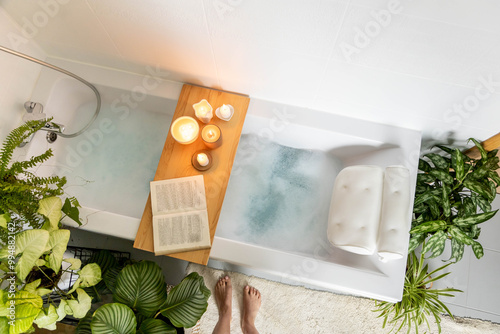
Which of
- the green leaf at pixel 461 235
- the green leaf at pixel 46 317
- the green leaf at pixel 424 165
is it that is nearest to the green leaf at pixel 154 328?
the green leaf at pixel 46 317

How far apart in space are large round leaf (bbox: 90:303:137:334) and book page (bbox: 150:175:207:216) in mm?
432

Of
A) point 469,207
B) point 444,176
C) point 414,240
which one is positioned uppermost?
point 444,176

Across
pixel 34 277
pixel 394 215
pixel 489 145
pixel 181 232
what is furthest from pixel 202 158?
pixel 489 145

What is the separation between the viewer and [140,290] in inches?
53.8

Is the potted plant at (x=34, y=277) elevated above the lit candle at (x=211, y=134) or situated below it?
below

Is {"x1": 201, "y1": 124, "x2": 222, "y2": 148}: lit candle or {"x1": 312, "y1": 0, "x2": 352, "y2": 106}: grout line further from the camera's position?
{"x1": 201, "y1": 124, "x2": 222, "y2": 148}: lit candle

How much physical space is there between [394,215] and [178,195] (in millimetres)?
1016

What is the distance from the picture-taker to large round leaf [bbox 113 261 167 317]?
4.44 ft

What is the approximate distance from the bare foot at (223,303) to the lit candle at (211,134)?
3.22ft

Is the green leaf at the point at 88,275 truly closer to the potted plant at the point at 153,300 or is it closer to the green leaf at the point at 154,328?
the potted plant at the point at 153,300

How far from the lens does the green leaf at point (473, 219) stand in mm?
1392

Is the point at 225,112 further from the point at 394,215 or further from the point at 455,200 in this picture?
the point at 455,200

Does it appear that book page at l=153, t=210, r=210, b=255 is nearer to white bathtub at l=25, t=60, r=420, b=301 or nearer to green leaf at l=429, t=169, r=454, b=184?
white bathtub at l=25, t=60, r=420, b=301

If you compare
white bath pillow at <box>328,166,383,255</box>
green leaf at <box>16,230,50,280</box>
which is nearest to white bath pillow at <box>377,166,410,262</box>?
white bath pillow at <box>328,166,383,255</box>
